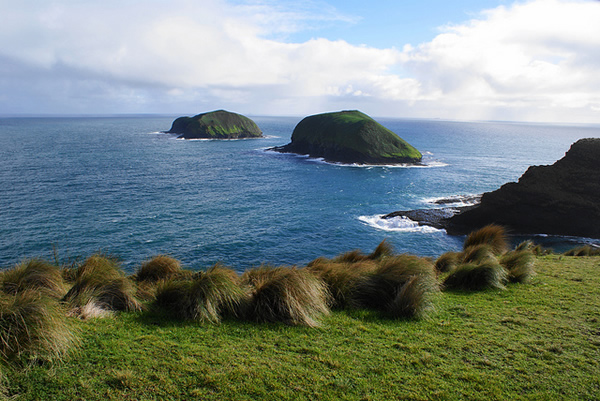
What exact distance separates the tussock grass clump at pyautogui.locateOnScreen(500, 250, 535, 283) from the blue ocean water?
1284 cm

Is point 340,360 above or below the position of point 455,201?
above

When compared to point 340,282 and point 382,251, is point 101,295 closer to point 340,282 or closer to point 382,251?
point 340,282

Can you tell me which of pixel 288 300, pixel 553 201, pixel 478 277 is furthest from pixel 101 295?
pixel 553 201

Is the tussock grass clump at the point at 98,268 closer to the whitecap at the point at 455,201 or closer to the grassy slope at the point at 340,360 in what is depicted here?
the grassy slope at the point at 340,360

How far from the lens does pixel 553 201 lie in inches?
1336

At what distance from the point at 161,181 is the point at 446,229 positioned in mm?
43208

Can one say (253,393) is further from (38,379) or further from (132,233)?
(132,233)

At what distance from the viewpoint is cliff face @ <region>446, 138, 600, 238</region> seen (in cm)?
3272

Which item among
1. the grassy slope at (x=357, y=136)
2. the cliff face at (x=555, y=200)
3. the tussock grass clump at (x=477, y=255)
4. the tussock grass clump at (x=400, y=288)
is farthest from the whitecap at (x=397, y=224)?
the grassy slope at (x=357, y=136)

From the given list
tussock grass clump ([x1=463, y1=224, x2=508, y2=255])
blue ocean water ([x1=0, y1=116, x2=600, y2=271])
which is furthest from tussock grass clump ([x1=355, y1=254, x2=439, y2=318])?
blue ocean water ([x1=0, y1=116, x2=600, y2=271])

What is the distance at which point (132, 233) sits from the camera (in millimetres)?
31172

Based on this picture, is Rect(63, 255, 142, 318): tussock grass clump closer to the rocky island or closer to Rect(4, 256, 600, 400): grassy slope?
Rect(4, 256, 600, 400): grassy slope

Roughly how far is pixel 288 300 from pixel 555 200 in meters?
36.7

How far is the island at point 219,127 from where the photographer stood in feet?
479
